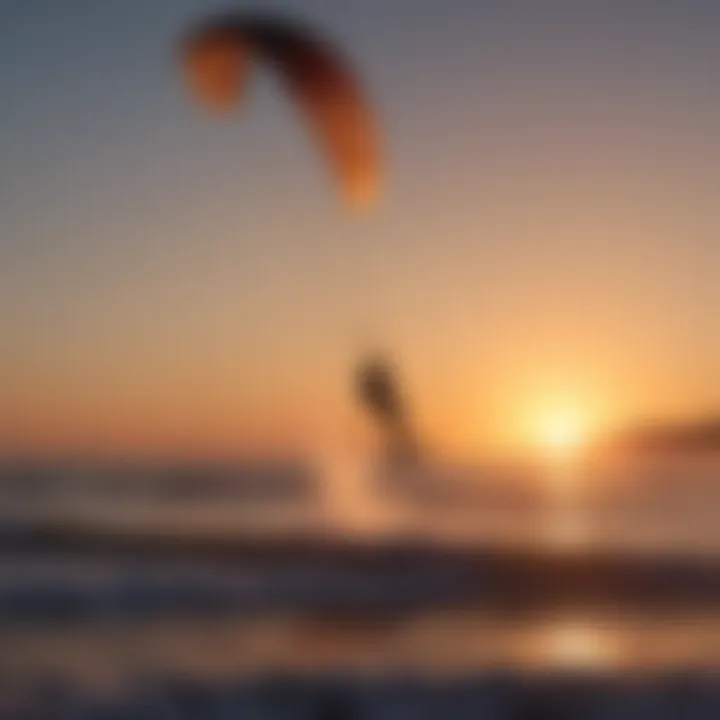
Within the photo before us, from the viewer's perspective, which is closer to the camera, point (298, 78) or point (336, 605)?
point (298, 78)

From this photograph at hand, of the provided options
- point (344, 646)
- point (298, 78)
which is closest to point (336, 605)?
point (344, 646)

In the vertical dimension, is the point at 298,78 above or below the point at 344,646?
above

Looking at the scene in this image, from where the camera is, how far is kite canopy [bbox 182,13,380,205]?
12.7ft

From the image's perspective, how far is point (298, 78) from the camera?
404cm

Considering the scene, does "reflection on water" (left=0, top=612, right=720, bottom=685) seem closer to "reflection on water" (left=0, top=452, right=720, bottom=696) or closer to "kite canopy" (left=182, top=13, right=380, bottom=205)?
"reflection on water" (left=0, top=452, right=720, bottom=696)

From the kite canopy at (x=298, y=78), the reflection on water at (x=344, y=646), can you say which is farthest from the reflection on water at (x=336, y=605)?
the kite canopy at (x=298, y=78)

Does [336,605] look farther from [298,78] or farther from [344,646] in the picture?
[298,78]

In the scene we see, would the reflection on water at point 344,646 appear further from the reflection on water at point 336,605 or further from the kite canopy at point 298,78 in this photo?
the kite canopy at point 298,78

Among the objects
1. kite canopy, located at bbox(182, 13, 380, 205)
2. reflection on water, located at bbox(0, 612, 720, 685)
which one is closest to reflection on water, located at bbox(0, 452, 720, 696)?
reflection on water, located at bbox(0, 612, 720, 685)

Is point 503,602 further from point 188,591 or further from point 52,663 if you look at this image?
point 52,663

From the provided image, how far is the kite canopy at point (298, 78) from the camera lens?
3874 mm

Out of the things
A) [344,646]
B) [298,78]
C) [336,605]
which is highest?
[298,78]

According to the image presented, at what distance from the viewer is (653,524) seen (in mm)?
7855

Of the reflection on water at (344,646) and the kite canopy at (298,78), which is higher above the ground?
the kite canopy at (298,78)
